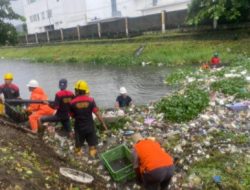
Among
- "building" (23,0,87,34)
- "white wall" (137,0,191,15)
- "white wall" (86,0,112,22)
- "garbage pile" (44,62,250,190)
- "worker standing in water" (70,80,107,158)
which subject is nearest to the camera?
"garbage pile" (44,62,250,190)

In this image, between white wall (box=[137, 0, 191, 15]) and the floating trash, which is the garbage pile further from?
white wall (box=[137, 0, 191, 15])

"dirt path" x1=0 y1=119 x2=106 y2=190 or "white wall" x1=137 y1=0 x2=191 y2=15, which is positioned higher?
"white wall" x1=137 y1=0 x2=191 y2=15

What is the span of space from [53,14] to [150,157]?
5329 cm

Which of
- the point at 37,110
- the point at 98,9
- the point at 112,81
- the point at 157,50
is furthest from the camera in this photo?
the point at 98,9

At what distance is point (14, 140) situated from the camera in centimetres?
693

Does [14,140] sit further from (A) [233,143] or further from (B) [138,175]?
(A) [233,143]

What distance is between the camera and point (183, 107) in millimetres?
8688

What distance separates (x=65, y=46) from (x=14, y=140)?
95.7 feet

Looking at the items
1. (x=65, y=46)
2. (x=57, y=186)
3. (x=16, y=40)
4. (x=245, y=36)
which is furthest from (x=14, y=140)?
(x=65, y=46)

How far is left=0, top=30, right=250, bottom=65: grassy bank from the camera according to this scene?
66.1 ft

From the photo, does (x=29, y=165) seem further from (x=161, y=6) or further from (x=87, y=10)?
(x=87, y=10)

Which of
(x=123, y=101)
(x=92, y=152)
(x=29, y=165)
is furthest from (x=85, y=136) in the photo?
(x=123, y=101)

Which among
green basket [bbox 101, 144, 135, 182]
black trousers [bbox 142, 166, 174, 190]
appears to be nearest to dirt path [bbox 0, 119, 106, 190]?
green basket [bbox 101, 144, 135, 182]

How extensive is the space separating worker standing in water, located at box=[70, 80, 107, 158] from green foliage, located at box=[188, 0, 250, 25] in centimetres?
1498
